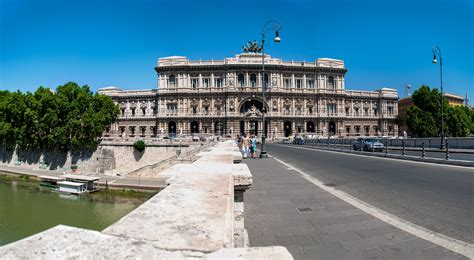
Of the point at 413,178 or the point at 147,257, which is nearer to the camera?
the point at 147,257

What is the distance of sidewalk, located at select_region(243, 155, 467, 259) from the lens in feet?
11.0

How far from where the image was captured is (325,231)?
13.6 feet

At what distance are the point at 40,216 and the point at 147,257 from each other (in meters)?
21.0

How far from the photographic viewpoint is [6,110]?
38.5 metres

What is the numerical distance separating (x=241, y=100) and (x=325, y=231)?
184 feet

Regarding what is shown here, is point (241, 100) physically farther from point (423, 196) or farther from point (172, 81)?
point (423, 196)

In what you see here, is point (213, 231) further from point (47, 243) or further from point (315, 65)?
point (315, 65)

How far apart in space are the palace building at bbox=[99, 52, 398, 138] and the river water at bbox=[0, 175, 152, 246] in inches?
1390

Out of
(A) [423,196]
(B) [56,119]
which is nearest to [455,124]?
(A) [423,196]

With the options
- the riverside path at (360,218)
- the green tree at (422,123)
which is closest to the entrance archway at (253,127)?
the green tree at (422,123)

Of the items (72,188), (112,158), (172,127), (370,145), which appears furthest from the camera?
(172,127)

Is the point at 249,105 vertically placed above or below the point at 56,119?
above

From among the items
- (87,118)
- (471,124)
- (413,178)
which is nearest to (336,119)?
(471,124)

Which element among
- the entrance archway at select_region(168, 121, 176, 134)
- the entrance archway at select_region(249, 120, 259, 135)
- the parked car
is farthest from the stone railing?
the entrance archway at select_region(168, 121, 176, 134)
